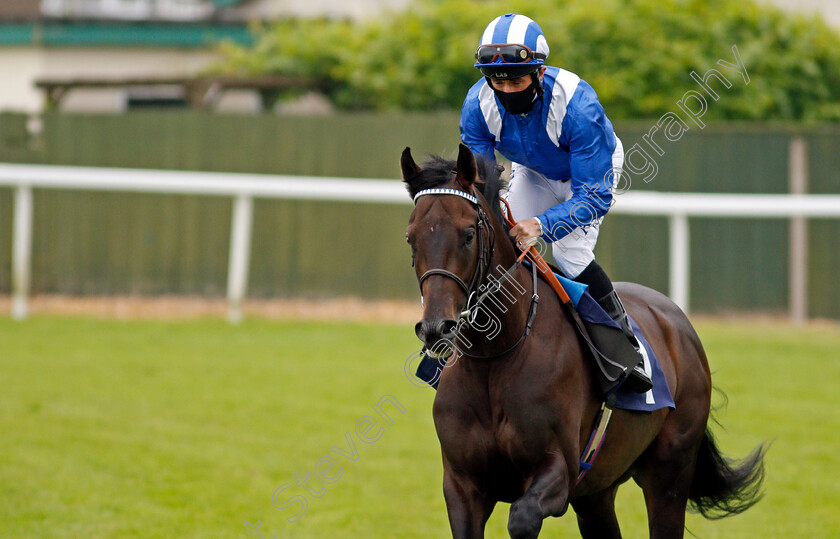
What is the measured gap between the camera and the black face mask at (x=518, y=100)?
150 inches

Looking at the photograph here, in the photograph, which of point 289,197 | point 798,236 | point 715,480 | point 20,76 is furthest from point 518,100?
point 20,76

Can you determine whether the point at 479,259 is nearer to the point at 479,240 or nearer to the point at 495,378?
the point at 479,240

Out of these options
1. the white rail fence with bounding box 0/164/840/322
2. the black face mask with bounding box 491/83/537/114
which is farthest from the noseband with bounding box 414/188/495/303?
the white rail fence with bounding box 0/164/840/322

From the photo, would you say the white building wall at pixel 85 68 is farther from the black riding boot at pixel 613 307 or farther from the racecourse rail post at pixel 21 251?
the black riding boot at pixel 613 307

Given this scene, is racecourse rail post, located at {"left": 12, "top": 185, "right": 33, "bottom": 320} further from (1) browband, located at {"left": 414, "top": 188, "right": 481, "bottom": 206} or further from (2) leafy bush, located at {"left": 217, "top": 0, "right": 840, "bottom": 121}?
(1) browband, located at {"left": 414, "top": 188, "right": 481, "bottom": 206}

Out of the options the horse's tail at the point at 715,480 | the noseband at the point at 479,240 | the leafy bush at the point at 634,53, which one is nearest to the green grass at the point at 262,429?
the horse's tail at the point at 715,480

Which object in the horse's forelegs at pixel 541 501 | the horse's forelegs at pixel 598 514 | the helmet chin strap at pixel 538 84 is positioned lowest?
the horse's forelegs at pixel 598 514

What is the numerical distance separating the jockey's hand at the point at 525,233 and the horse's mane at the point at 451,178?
6 cm

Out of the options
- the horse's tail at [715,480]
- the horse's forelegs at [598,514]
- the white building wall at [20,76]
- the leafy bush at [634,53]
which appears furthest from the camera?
the white building wall at [20,76]

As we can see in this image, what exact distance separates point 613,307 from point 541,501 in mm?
1013

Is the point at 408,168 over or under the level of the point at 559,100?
under

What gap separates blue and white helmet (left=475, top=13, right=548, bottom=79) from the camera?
12.2 ft

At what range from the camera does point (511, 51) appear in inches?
146

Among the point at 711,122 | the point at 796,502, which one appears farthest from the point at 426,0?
the point at 796,502
